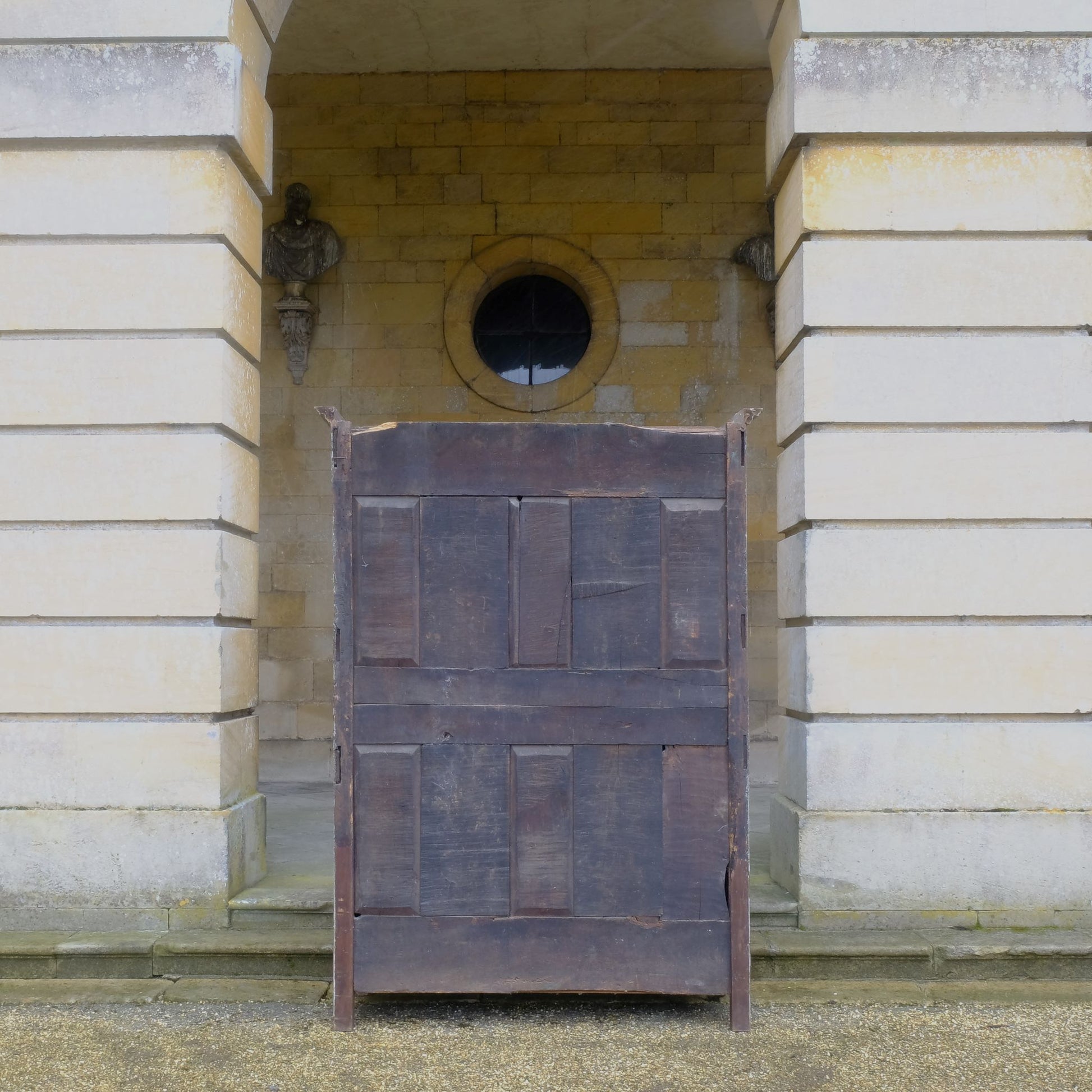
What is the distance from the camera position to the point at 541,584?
13.0ft

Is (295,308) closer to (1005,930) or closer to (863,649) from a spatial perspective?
(863,649)

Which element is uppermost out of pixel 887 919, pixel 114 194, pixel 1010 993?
pixel 114 194

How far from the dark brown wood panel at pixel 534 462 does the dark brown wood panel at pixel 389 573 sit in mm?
66

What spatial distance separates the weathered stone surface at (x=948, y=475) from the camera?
495cm

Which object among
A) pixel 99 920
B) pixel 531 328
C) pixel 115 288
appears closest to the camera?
pixel 99 920

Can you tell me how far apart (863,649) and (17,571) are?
11.6 feet

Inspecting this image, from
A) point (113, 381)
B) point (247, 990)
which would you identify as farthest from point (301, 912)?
point (113, 381)

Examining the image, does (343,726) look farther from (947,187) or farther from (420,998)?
(947,187)

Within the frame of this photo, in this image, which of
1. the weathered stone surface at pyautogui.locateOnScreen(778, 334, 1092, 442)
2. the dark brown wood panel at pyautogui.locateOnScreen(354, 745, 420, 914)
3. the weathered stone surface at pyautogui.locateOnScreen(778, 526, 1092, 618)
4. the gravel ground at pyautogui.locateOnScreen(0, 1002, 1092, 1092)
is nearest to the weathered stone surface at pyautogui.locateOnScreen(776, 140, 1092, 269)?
the weathered stone surface at pyautogui.locateOnScreen(778, 334, 1092, 442)

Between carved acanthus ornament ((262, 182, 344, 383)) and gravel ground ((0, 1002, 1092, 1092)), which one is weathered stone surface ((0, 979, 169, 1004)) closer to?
gravel ground ((0, 1002, 1092, 1092))

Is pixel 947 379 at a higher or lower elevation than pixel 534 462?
higher

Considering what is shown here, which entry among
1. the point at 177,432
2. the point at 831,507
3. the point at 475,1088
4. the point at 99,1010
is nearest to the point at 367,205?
the point at 177,432

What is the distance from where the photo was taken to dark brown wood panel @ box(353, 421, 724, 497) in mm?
3951

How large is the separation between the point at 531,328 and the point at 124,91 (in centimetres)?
449
